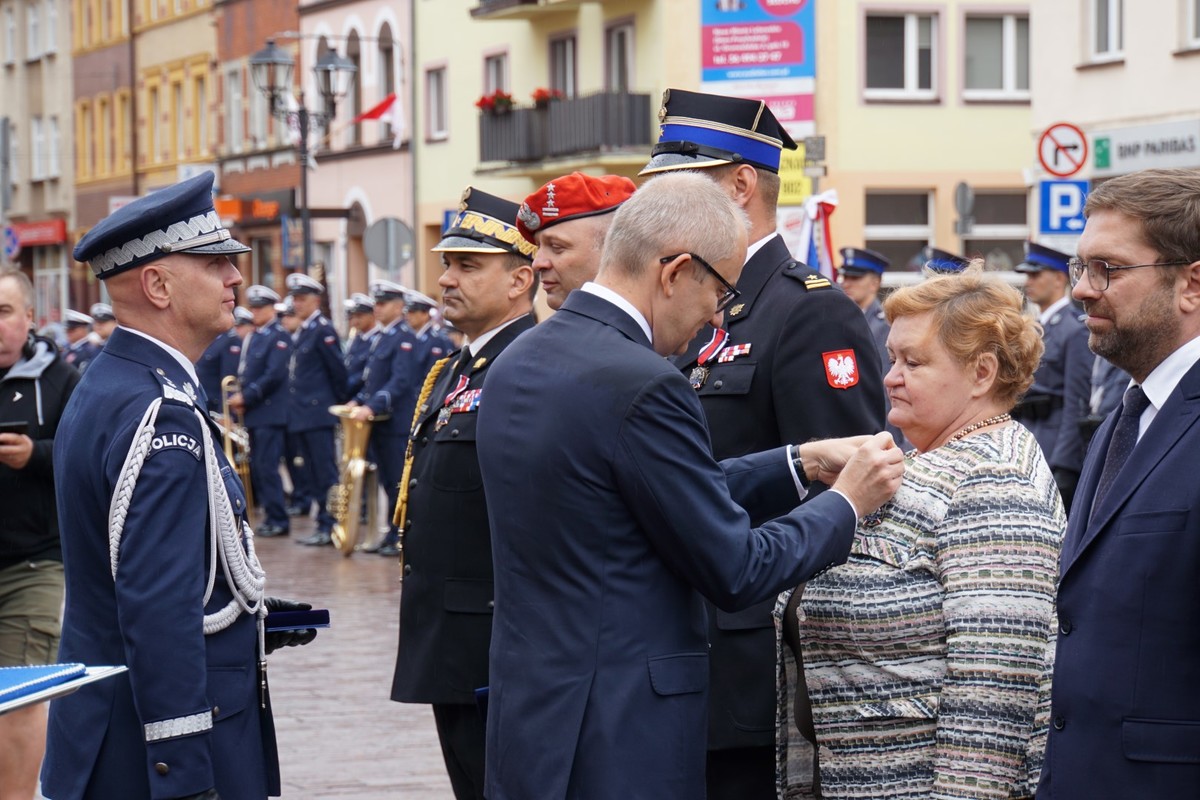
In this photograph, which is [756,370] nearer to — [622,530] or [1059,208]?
[622,530]

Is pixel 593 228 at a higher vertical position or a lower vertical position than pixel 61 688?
higher

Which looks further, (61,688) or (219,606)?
(219,606)

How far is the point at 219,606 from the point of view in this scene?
4.44 meters

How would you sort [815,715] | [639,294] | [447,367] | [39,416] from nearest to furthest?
[639,294], [815,715], [447,367], [39,416]

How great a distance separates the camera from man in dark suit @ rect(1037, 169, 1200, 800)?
3561 mm

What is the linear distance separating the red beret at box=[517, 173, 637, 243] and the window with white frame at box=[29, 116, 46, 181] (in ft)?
194

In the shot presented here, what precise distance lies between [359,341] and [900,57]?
16.5 meters

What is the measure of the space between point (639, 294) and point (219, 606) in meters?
1.25

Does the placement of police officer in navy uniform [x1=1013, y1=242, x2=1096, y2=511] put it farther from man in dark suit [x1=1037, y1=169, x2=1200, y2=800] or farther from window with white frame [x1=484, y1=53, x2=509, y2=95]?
window with white frame [x1=484, y1=53, x2=509, y2=95]

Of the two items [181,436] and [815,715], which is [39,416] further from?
[815,715]

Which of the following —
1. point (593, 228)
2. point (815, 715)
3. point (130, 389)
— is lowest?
point (815, 715)

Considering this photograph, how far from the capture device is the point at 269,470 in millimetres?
19609

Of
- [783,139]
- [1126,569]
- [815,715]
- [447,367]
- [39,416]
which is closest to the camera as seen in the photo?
[1126,569]

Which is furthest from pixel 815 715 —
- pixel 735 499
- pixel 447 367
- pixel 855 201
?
pixel 855 201
